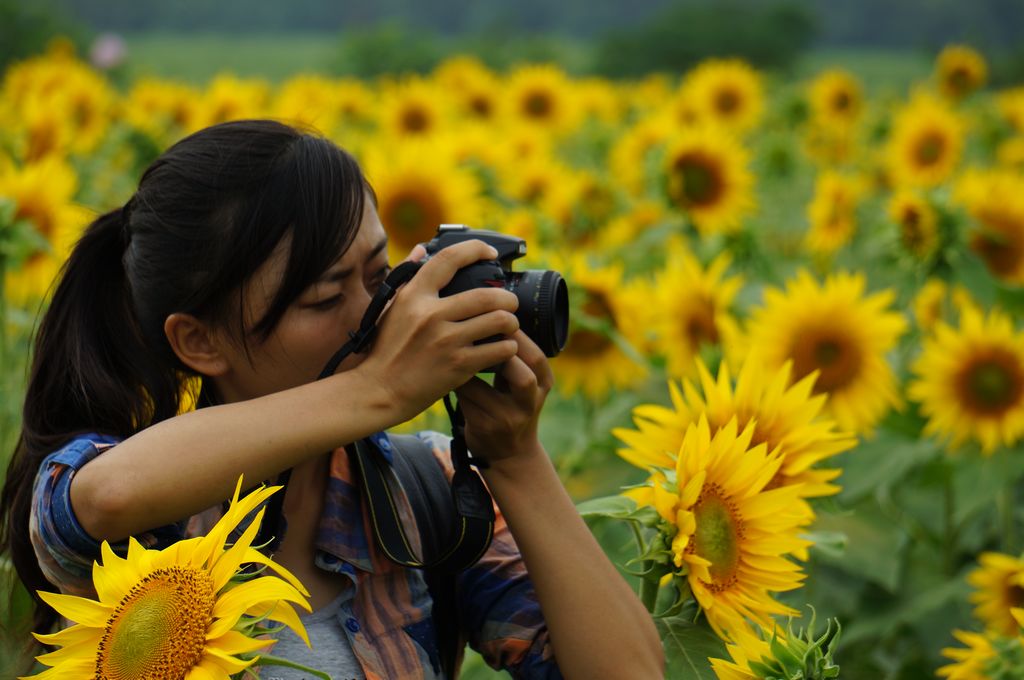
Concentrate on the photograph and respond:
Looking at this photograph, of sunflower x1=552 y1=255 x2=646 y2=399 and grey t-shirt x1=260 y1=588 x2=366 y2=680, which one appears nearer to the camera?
grey t-shirt x1=260 y1=588 x2=366 y2=680

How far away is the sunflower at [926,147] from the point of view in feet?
11.4

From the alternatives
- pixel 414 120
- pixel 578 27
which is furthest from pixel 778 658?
pixel 578 27

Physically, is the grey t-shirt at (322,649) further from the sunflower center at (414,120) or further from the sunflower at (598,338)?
the sunflower center at (414,120)

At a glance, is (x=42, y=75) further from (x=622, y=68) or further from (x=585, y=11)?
(x=585, y=11)

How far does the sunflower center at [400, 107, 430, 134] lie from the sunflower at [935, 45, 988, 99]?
1883mm

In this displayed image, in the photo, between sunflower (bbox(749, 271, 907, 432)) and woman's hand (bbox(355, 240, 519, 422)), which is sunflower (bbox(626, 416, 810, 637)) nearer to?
woman's hand (bbox(355, 240, 519, 422))

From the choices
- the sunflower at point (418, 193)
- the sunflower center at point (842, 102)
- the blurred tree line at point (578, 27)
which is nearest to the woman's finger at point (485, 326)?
the sunflower at point (418, 193)

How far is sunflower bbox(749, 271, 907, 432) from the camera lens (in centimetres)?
193

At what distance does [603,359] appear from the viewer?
220 centimetres

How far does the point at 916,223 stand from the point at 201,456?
5.48 ft

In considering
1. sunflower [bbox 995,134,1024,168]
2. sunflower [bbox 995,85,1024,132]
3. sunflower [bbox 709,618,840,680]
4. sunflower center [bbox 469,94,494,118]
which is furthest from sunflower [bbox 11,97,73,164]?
sunflower [bbox 995,85,1024,132]

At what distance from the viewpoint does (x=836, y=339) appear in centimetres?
196

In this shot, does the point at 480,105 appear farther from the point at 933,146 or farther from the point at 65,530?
the point at 65,530

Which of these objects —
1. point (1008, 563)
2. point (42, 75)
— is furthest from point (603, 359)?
point (42, 75)
